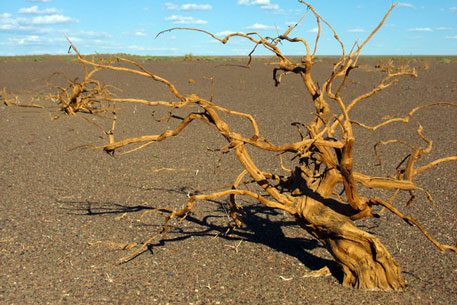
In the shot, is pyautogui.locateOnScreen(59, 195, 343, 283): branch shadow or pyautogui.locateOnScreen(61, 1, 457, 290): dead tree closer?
pyautogui.locateOnScreen(61, 1, 457, 290): dead tree

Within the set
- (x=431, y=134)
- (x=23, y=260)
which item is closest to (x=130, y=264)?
(x=23, y=260)

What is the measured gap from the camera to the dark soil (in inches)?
143

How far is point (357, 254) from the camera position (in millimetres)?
3631

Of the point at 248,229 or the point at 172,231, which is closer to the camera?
the point at 172,231

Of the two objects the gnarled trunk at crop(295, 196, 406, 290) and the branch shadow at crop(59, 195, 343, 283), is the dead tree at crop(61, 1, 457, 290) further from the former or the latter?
the branch shadow at crop(59, 195, 343, 283)

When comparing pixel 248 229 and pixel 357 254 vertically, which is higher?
pixel 357 254

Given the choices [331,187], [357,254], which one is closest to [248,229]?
[331,187]

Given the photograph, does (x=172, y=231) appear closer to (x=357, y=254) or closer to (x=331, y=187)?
(x=331, y=187)

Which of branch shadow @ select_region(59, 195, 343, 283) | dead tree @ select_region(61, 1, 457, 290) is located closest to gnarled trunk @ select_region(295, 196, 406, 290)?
dead tree @ select_region(61, 1, 457, 290)

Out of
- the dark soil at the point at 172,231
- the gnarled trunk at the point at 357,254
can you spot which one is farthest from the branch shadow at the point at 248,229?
the gnarled trunk at the point at 357,254

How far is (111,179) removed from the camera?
6.62 m

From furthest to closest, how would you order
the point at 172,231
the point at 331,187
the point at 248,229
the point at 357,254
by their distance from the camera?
the point at 248,229 < the point at 172,231 < the point at 331,187 < the point at 357,254

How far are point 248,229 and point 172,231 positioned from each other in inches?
30.7

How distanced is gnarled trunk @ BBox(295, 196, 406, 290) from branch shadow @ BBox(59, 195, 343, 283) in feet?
0.75
